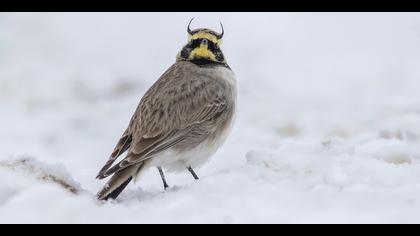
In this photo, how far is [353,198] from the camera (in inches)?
225

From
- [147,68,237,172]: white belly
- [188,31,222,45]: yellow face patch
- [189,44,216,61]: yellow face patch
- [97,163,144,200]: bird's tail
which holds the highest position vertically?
[188,31,222,45]: yellow face patch

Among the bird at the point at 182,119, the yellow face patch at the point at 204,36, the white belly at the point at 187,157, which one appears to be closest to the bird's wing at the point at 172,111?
the bird at the point at 182,119

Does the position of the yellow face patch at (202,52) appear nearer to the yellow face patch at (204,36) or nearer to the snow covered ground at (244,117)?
the yellow face patch at (204,36)

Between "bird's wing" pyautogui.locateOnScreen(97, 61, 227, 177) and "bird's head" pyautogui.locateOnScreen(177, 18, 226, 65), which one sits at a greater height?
"bird's head" pyautogui.locateOnScreen(177, 18, 226, 65)

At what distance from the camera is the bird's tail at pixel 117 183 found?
6.18m

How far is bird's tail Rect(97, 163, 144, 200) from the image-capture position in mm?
6180

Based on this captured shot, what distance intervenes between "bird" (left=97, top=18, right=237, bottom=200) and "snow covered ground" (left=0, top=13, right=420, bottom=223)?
0.19m

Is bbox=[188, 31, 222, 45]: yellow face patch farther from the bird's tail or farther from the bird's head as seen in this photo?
the bird's tail

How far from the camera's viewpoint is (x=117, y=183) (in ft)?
20.7

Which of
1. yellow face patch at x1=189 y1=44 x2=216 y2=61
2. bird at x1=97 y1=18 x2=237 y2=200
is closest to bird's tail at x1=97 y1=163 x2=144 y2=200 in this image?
bird at x1=97 y1=18 x2=237 y2=200

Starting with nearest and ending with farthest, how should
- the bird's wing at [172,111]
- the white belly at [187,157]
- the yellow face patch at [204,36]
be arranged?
the bird's wing at [172,111]
the white belly at [187,157]
the yellow face patch at [204,36]

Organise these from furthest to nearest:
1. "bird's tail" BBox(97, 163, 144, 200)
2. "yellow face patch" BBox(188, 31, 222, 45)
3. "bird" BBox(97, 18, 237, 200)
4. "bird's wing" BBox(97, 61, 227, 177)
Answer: "yellow face patch" BBox(188, 31, 222, 45)
"bird's wing" BBox(97, 61, 227, 177)
"bird" BBox(97, 18, 237, 200)
"bird's tail" BBox(97, 163, 144, 200)
